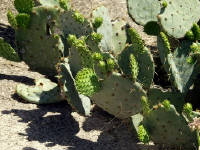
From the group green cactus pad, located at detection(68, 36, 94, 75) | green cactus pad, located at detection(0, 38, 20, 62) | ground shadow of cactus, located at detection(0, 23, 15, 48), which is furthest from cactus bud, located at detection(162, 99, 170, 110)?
ground shadow of cactus, located at detection(0, 23, 15, 48)

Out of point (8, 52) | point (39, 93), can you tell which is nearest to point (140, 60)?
point (39, 93)

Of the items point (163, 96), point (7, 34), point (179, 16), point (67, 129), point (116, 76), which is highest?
point (179, 16)

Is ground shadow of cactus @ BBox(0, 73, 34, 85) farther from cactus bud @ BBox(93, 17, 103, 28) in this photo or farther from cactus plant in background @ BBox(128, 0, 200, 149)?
cactus plant in background @ BBox(128, 0, 200, 149)

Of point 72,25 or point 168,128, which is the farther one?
point 72,25

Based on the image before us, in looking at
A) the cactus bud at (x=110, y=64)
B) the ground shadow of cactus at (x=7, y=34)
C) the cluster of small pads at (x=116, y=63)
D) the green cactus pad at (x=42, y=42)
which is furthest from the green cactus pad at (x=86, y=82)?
the ground shadow of cactus at (x=7, y=34)

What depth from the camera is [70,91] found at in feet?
10.5

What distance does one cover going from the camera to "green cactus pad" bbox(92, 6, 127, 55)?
3496 millimetres

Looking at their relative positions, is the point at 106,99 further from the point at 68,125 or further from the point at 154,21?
the point at 154,21

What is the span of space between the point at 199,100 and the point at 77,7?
2.76m

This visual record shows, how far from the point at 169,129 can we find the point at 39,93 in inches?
46.9

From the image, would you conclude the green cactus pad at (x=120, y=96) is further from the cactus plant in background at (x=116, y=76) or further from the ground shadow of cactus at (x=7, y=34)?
the ground shadow of cactus at (x=7, y=34)

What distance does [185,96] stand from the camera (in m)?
3.33

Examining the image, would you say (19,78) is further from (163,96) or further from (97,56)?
(163,96)

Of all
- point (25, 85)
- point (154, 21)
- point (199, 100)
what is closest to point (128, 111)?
point (199, 100)
